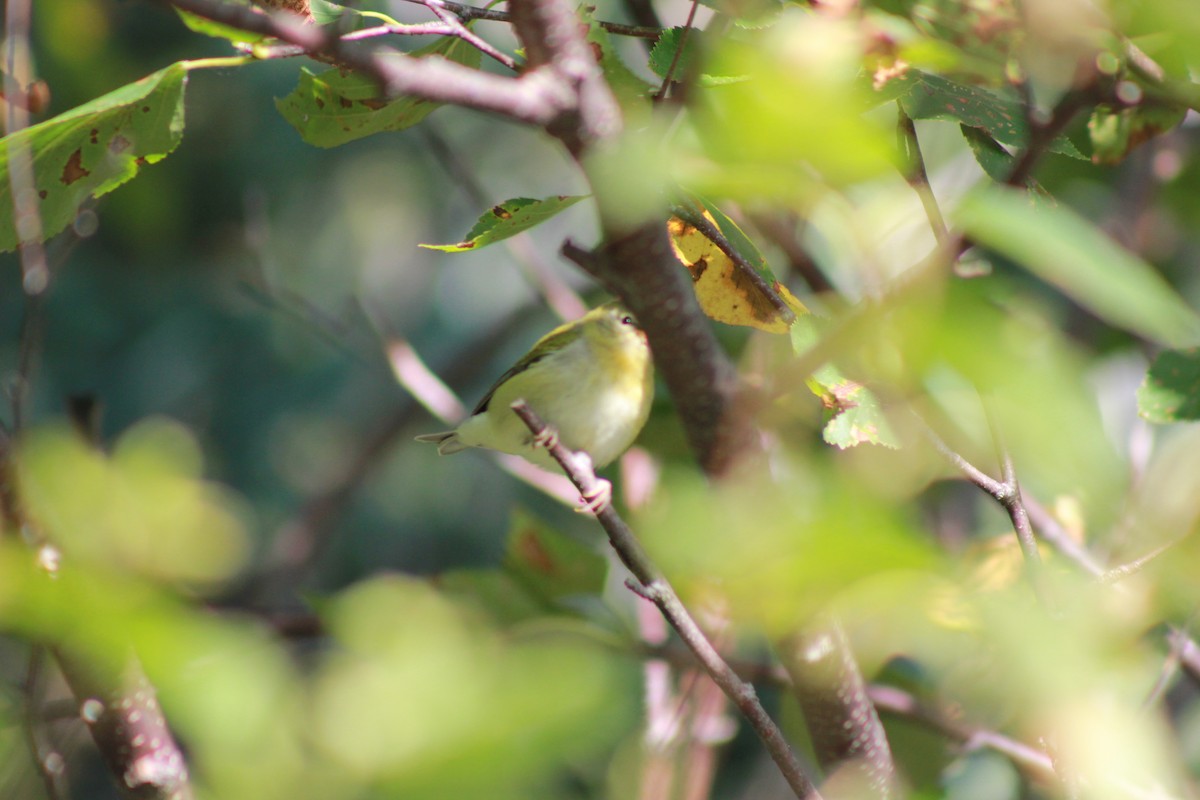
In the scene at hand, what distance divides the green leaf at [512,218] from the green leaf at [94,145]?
0.29 meters

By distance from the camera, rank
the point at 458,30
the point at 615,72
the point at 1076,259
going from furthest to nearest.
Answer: the point at 615,72, the point at 458,30, the point at 1076,259

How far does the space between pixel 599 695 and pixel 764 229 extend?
105cm

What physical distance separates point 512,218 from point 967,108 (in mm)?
431

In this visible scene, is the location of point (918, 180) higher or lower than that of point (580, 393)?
higher

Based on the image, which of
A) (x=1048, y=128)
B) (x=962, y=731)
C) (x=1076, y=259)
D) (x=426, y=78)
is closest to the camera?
(x=1076, y=259)

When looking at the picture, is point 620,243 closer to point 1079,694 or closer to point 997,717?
point 1079,694

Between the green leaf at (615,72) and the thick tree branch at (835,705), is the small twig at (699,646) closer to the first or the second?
the thick tree branch at (835,705)

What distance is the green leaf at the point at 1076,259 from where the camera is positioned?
34cm

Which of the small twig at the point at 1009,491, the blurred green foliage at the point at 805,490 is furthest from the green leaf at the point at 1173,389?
the small twig at the point at 1009,491

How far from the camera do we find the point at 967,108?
3.14ft

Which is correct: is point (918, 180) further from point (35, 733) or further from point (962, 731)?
point (35, 733)

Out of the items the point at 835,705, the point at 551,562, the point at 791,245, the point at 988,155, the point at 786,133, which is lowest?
the point at 551,562

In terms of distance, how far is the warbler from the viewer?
6.20 ft

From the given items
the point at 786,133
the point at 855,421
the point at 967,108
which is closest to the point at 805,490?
the point at 855,421
